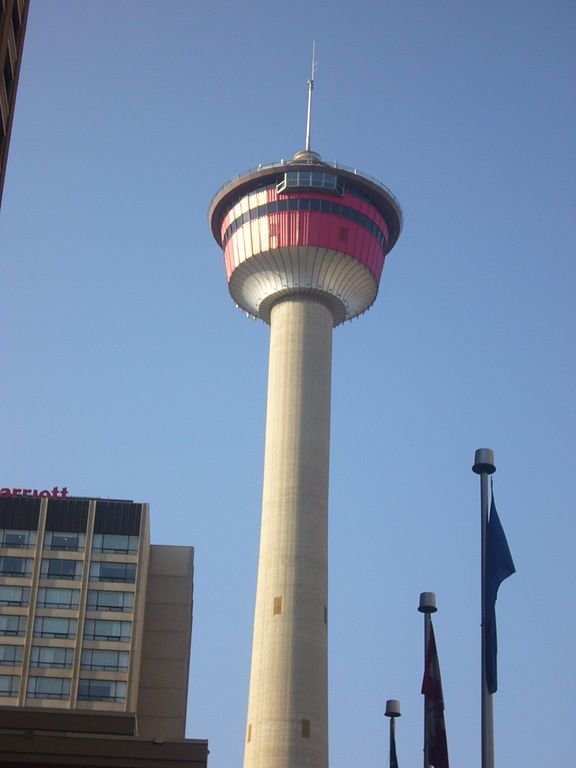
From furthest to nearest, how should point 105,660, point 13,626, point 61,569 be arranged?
point 61,569 < point 13,626 < point 105,660

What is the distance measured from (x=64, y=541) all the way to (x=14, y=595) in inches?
266

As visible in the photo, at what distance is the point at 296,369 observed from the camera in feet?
427

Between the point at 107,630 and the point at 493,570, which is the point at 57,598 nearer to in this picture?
the point at 107,630

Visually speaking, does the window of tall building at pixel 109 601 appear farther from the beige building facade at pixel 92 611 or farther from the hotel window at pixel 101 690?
the hotel window at pixel 101 690

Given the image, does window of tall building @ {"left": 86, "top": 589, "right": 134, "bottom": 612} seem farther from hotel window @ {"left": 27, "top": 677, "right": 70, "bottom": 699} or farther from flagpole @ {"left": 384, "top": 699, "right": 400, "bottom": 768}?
flagpole @ {"left": 384, "top": 699, "right": 400, "bottom": 768}

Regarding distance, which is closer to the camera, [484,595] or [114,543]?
[484,595]

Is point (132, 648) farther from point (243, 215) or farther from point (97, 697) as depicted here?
point (243, 215)

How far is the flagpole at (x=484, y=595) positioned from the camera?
42703mm

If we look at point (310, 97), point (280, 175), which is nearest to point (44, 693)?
point (280, 175)

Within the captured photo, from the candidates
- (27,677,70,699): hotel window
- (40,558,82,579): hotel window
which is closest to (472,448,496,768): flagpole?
(27,677,70,699): hotel window

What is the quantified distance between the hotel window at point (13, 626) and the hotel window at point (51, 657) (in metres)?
1.99

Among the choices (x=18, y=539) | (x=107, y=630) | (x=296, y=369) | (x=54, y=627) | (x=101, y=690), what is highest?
(x=296, y=369)

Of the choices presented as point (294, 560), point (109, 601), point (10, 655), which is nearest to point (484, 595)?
point (294, 560)

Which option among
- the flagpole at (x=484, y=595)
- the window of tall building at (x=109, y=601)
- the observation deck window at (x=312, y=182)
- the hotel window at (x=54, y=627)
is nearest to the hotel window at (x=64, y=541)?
the window of tall building at (x=109, y=601)
